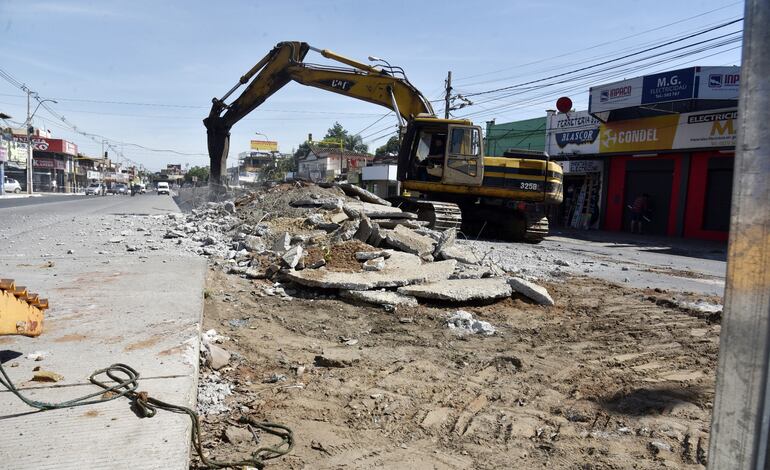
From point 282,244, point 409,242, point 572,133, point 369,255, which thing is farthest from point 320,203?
point 572,133

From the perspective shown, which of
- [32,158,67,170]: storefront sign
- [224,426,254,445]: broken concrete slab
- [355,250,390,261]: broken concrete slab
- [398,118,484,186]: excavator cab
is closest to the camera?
[224,426,254,445]: broken concrete slab

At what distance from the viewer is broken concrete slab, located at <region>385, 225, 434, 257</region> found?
8.72 m

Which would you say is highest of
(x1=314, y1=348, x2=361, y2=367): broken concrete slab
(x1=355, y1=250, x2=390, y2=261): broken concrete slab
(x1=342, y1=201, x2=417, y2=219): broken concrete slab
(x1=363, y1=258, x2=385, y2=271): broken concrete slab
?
(x1=342, y1=201, x2=417, y2=219): broken concrete slab

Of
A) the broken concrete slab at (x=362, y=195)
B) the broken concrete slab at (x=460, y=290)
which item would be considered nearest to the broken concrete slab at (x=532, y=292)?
the broken concrete slab at (x=460, y=290)

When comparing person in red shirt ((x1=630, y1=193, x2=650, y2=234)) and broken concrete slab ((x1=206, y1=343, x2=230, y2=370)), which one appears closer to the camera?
broken concrete slab ((x1=206, y1=343, x2=230, y2=370))

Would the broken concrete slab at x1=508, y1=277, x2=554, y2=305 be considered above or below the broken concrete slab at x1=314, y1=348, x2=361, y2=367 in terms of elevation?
above

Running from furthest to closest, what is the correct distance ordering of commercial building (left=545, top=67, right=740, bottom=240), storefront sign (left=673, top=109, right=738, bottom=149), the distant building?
the distant building < commercial building (left=545, top=67, right=740, bottom=240) < storefront sign (left=673, top=109, right=738, bottom=149)

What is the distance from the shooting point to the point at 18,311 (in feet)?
11.2

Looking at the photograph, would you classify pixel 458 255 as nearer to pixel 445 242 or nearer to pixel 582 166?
pixel 445 242

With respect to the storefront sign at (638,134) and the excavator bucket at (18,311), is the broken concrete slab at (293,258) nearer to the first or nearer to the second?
the excavator bucket at (18,311)

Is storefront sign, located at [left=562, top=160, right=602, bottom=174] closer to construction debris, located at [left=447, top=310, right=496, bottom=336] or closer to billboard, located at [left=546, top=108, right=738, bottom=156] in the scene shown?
billboard, located at [left=546, top=108, right=738, bottom=156]

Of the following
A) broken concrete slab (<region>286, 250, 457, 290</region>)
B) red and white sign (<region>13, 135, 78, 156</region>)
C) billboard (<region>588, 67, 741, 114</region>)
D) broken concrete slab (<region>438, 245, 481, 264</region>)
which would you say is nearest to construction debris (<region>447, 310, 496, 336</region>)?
broken concrete slab (<region>286, 250, 457, 290</region>)

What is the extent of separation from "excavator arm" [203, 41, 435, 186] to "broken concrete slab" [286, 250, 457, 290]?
25.9 ft

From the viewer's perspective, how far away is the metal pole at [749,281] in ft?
4.31
